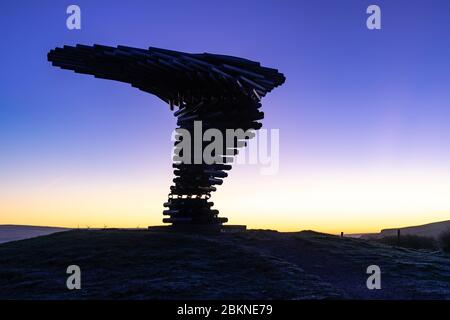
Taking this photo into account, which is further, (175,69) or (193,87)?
(193,87)

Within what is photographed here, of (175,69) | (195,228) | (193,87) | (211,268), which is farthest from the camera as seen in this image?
(193,87)

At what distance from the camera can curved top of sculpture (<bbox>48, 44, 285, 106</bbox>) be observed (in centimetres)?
1834

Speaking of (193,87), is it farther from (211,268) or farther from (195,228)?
(211,268)

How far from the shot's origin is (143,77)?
20.3m

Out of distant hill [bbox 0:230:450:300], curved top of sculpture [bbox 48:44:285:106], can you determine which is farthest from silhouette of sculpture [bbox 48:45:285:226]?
distant hill [bbox 0:230:450:300]

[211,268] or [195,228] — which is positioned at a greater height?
[195,228]

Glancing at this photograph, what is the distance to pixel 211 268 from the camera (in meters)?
12.6

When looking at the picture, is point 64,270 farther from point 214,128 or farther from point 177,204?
point 214,128

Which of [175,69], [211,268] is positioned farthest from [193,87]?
[211,268]

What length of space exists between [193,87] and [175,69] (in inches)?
68.0

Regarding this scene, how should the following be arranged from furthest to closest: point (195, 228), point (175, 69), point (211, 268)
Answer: point (195, 228) < point (175, 69) < point (211, 268)
